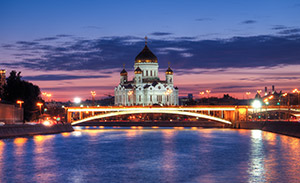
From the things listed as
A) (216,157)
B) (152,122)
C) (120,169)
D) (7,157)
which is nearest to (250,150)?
(216,157)

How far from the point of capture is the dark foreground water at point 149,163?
105ft

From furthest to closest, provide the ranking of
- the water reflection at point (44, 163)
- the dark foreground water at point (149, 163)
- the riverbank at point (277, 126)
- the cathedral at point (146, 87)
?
the cathedral at point (146, 87)
the riverbank at point (277, 126)
the water reflection at point (44, 163)
the dark foreground water at point (149, 163)

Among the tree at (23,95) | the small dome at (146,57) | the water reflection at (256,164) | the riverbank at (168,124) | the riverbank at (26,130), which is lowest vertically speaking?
the water reflection at (256,164)

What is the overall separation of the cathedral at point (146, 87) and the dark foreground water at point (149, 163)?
102 meters

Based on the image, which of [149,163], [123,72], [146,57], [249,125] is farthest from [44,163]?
[123,72]

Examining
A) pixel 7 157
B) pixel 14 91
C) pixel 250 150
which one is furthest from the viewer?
pixel 14 91

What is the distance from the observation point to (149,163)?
3944 cm

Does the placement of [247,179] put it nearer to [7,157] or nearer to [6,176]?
[6,176]

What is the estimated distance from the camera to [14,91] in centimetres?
8544

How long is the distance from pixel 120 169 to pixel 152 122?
90088 millimetres

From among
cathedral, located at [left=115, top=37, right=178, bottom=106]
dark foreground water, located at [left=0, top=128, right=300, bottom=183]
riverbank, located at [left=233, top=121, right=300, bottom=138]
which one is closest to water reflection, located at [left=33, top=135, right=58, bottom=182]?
dark foreground water, located at [left=0, top=128, right=300, bottom=183]

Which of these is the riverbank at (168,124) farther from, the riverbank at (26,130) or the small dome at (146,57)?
the riverbank at (26,130)

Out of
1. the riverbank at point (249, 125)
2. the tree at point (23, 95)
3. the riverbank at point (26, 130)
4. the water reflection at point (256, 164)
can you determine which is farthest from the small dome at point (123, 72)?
the water reflection at point (256, 164)

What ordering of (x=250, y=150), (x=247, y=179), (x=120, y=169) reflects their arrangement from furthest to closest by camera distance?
(x=250, y=150)
(x=120, y=169)
(x=247, y=179)
